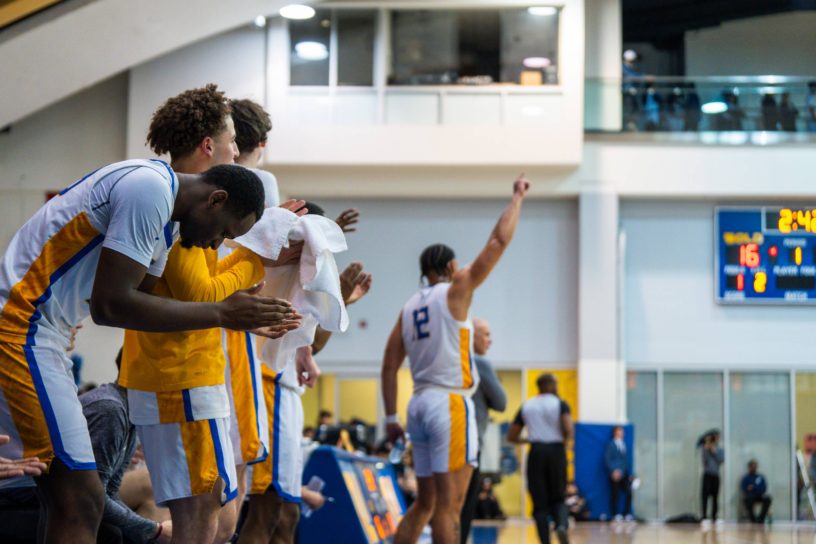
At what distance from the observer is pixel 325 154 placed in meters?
20.8

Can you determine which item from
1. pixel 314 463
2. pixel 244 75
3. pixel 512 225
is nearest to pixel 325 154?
pixel 244 75

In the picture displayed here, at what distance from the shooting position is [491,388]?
8.91 m

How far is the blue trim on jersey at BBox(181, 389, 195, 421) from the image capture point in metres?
4.05

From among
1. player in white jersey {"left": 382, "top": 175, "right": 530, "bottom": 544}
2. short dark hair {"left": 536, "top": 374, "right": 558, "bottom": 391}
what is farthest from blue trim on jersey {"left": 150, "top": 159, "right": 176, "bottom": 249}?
short dark hair {"left": 536, "top": 374, "right": 558, "bottom": 391}

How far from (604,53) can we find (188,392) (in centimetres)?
1923

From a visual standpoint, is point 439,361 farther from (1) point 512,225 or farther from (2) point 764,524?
(2) point 764,524

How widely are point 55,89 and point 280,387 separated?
15.6 metres

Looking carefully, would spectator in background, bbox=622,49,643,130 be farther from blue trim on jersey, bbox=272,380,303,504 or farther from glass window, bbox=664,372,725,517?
blue trim on jersey, bbox=272,380,303,504

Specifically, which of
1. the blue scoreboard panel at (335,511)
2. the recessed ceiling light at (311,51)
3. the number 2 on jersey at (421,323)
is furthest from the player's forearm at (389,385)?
the recessed ceiling light at (311,51)

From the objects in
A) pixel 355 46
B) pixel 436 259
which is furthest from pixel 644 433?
pixel 436 259

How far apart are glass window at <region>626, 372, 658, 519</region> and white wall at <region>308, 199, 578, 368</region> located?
127cm

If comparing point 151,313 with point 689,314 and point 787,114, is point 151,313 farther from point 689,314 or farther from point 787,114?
point 787,114

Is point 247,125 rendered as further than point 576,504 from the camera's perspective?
No

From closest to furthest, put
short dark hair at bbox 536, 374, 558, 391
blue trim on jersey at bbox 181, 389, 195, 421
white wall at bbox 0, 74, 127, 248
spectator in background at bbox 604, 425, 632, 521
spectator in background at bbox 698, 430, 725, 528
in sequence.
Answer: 1. blue trim on jersey at bbox 181, 389, 195, 421
2. short dark hair at bbox 536, 374, 558, 391
3. spectator in background at bbox 604, 425, 632, 521
4. spectator in background at bbox 698, 430, 725, 528
5. white wall at bbox 0, 74, 127, 248
